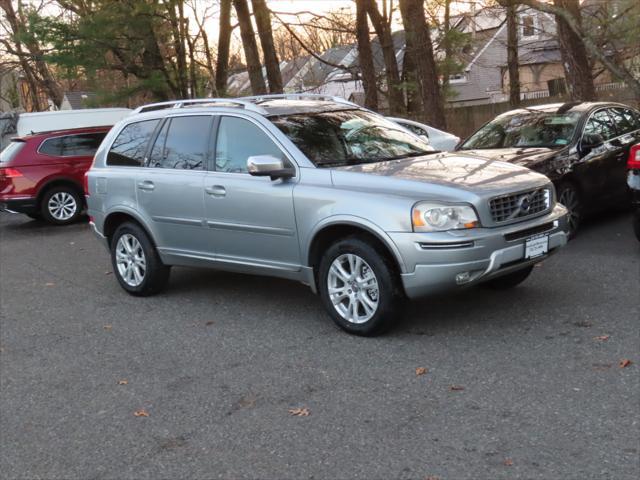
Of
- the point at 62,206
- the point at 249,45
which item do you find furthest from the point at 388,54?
the point at 62,206

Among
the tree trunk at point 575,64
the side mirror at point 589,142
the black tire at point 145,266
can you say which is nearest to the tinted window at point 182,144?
the black tire at point 145,266

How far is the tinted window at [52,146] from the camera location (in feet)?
46.9

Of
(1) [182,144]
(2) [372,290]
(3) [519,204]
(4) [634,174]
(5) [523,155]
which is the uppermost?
(1) [182,144]

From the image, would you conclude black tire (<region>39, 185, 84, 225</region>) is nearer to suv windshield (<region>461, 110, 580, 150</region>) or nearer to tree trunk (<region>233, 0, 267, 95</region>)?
tree trunk (<region>233, 0, 267, 95</region>)

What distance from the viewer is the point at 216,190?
21.4ft

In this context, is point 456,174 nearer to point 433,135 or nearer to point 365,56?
point 433,135

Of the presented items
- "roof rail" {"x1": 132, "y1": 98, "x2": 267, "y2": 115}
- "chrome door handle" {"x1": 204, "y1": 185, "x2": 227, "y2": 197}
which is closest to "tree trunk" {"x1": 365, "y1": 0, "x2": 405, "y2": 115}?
"roof rail" {"x1": 132, "y1": 98, "x2": 267, "y2": 115}

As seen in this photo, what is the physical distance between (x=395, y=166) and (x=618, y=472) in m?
3.09

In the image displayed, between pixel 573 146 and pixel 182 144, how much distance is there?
451cm

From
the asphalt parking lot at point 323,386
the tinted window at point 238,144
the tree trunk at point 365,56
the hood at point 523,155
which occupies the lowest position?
the asphalt parking lot at point 323,386

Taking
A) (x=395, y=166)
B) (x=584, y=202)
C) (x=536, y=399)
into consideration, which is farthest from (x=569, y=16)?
(x=536, y=399)

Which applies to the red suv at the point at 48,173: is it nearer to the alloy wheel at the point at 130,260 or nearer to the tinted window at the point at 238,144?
the alloy wheel at the point at 130,260

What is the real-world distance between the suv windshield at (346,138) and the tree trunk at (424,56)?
24.2 feet

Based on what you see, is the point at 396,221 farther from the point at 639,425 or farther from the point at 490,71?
the point at 490,71
